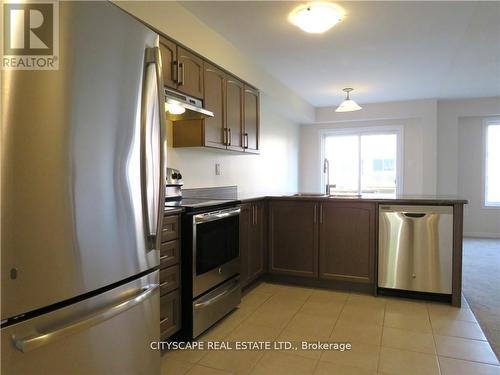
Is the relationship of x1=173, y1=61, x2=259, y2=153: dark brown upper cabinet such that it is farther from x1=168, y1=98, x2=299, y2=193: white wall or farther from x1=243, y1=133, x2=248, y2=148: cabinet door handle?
x1=168, y1=98, x2=299, y2=193: white wall

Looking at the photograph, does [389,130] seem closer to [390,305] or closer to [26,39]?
[390,305]

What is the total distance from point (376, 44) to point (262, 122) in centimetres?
196

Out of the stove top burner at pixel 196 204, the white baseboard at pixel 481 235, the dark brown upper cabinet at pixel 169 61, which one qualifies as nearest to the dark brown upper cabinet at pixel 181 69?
the dark brown upper cabinet at pixel 169 61

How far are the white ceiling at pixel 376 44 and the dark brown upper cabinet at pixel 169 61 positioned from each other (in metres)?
0.45

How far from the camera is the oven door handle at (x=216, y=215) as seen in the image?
231 centimetres

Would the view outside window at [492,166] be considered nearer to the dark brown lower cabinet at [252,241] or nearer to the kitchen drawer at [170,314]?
the dark brown lower cabinet at [252,241]

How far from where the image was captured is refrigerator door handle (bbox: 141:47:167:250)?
4.99 feet

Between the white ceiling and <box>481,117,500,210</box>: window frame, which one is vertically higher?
the white ceiling

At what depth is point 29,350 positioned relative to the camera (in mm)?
1104

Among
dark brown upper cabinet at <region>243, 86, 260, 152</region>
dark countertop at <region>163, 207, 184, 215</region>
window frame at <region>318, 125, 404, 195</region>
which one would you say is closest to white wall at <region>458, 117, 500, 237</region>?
window frame at <region>318, 125, 404, 195</region>

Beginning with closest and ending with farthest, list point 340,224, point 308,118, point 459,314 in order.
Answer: point 459,314 < point 340,224 < point 308,118

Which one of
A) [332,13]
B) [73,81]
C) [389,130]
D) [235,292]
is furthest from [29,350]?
[389,130]

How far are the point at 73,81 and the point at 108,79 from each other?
16cm

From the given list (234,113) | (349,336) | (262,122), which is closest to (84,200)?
(349,336)
